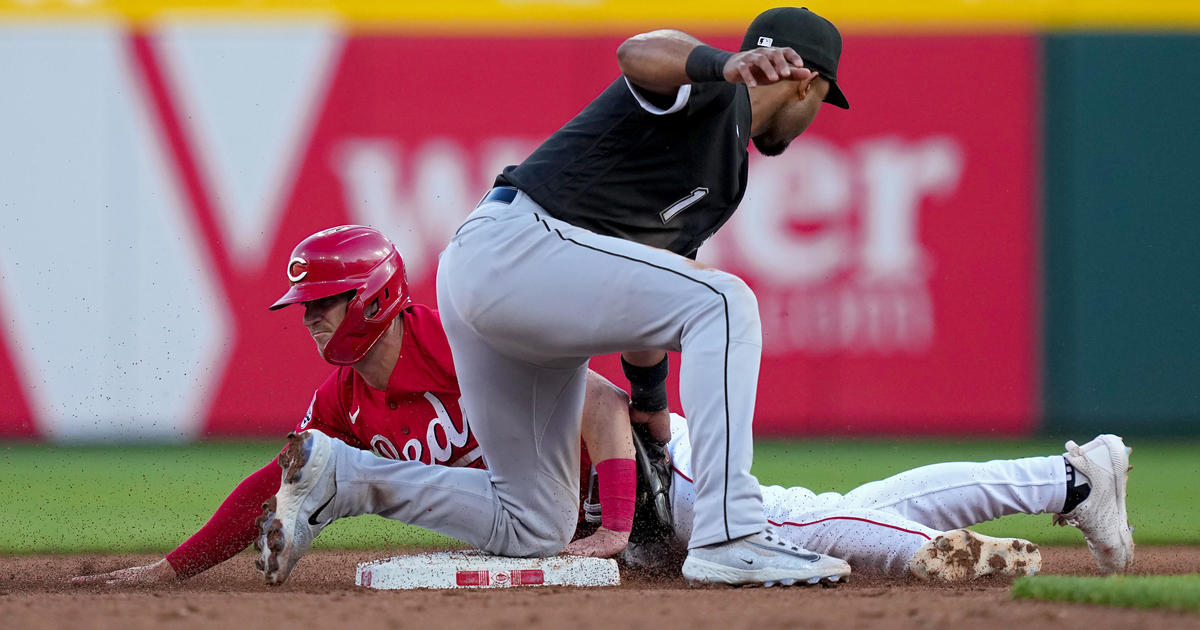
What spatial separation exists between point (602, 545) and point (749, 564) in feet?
2.22

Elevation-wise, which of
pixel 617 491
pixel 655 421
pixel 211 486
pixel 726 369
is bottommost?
pixel 211 486

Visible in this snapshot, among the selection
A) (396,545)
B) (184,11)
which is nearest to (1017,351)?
(396,545)

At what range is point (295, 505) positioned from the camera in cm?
278

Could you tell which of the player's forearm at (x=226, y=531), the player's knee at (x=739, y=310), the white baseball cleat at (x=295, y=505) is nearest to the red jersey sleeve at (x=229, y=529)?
the player's forearm at (x=226, y=531)

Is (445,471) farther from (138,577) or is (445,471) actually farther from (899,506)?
(899,506)

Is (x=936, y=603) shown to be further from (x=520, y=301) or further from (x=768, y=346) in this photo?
(x=768, y=346)

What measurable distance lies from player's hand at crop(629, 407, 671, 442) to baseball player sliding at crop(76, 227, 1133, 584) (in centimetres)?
12

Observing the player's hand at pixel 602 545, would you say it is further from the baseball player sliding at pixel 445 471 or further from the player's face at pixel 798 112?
the player's face at pixel 798 112

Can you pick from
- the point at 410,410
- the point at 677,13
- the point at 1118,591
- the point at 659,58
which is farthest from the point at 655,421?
the point at 677,13

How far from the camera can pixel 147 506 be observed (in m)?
4.99

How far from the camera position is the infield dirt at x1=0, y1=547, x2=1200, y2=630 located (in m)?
2.08

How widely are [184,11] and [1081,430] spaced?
521 centimetres

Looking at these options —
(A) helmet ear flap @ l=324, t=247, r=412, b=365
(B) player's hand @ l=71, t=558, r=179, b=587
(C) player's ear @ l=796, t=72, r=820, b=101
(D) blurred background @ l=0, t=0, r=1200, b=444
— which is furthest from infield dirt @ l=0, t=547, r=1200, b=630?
(D) blurred background @ l=0, t=0, r=1200, b=444

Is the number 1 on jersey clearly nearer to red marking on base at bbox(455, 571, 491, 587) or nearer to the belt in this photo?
the belt
